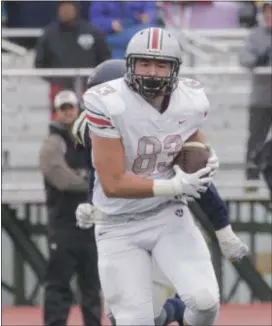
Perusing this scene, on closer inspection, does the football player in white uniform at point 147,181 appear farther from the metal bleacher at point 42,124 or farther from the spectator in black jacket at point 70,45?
the spectator in black jacket at point 70,45

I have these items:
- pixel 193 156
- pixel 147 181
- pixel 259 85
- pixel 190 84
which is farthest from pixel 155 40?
pixel 259 85

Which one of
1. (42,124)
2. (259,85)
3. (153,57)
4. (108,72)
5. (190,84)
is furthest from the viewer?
(42,124)

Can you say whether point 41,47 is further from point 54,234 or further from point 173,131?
point 173,131

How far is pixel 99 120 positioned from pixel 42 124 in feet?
13.9

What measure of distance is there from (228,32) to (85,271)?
3.92 m

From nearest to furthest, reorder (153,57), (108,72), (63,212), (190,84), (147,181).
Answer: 1. (147,181)
2. (153,57)
3. (190,84)
4. (108,72)
5. (63,212)

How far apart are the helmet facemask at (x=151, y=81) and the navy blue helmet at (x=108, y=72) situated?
0.43 meters

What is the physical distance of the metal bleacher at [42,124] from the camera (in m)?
9.94

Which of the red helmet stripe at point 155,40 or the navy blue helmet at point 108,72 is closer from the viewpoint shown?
the red helmet stripe at point 155,40

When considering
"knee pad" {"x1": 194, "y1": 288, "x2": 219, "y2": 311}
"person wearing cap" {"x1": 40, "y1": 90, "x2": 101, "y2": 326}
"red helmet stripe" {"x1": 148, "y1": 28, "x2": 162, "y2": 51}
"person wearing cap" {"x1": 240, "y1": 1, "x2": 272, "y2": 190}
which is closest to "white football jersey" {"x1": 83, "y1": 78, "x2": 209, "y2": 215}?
"red helmet stripe" {"x1": 148, "y1": 28, "x2": 162, "y2": 51}

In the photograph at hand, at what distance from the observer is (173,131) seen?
19.7 feet

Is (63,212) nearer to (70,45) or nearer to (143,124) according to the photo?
(70,45)

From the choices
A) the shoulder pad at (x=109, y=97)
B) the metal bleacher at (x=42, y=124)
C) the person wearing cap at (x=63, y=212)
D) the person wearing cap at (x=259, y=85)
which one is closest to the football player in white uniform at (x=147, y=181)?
the shoulder pad at (x=109, y=97)

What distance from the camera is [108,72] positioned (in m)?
6.51
